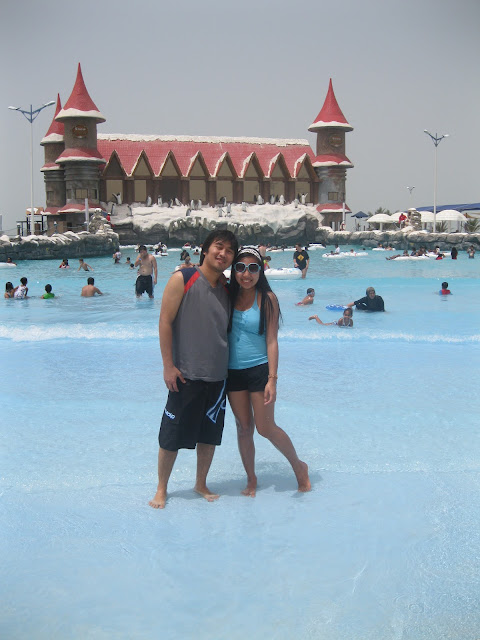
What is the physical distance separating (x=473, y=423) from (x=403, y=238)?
4012 cm

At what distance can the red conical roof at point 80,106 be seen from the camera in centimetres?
4347

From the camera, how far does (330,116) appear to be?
49.5 metres

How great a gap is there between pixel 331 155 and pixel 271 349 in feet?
159

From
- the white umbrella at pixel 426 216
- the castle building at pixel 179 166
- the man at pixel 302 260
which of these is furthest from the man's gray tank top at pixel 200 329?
the white umbrella at pixel 426 216

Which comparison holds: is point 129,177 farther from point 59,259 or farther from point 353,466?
point 353,466

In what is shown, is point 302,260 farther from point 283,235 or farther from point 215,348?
point 283,235

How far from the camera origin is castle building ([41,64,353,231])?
1742 inches

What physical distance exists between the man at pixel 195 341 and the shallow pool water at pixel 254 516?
1.63 feet

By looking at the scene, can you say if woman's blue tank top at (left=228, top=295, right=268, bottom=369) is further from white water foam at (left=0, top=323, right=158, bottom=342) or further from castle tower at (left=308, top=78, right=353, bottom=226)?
castle tower at (left=308, top=78, right=353, bottom=226)

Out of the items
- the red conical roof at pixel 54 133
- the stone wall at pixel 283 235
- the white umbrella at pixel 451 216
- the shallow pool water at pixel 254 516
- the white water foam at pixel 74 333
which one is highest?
the red conical roof at pixel 54 133

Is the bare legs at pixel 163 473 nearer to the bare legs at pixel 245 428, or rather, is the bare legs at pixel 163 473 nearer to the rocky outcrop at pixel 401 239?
Result: the bare legs at pixel 245 428

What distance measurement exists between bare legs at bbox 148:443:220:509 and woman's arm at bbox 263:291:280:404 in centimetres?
44

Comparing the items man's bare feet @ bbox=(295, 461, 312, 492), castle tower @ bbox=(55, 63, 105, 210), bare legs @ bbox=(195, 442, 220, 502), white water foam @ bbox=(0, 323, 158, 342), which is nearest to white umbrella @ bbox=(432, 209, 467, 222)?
castle tower @ bbox=(55, 63, 105, 210)

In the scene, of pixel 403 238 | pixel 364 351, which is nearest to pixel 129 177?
pixel 403 238
